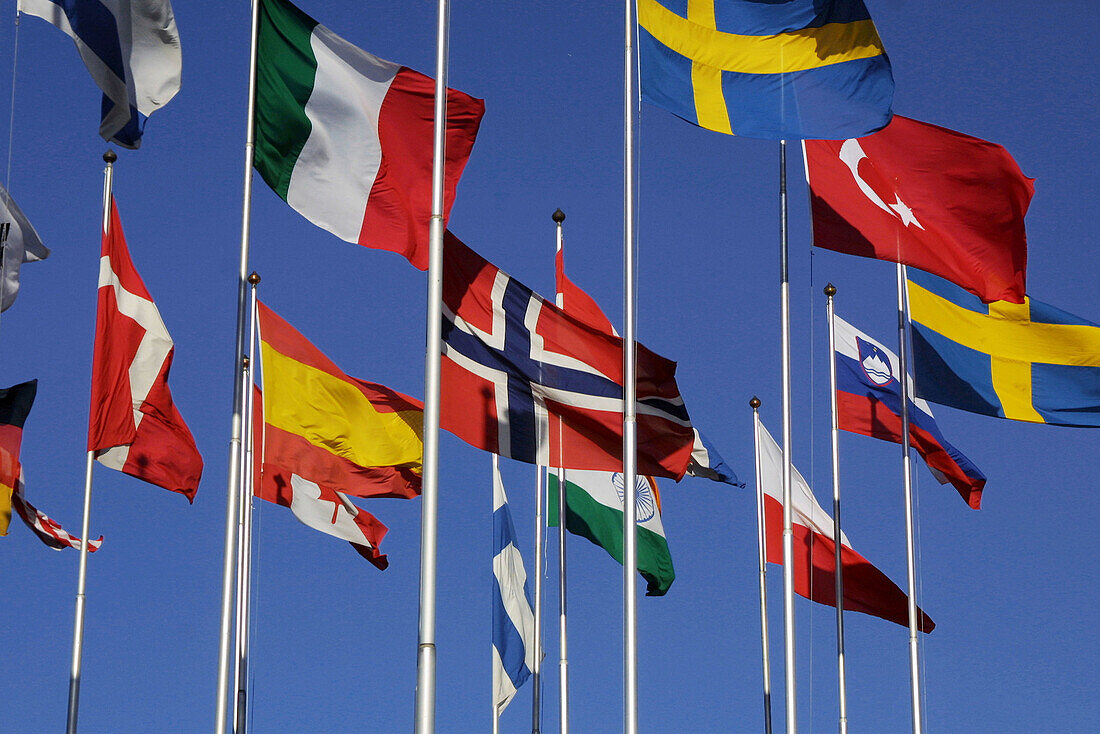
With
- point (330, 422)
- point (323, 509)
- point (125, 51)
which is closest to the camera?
point (125, 51)

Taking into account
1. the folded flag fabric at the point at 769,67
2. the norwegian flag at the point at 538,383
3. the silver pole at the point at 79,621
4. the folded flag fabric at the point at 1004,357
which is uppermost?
the folded flag fabric at the point at 769,67

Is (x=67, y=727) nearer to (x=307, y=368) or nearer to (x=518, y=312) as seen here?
(x=307, y=368)

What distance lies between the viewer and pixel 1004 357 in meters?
23.4

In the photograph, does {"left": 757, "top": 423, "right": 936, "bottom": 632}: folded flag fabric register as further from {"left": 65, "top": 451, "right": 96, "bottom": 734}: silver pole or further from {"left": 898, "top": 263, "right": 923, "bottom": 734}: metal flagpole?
{"left": 65, "top": 451, "right": 96, "bottom": 734}: silver pole

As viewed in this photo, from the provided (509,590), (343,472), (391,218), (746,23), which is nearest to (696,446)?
(509,590)

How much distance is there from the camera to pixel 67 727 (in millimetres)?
20234

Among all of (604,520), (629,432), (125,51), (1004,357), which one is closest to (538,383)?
(629,432)

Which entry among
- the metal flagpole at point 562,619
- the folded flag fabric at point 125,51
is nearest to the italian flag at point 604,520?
the metal flagpole at point 562,619

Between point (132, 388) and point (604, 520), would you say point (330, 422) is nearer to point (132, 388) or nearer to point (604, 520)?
point (132, 388)

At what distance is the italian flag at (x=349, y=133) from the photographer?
16188mm

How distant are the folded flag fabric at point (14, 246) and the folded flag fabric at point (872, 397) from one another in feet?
39.5

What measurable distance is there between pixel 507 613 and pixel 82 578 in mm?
6118

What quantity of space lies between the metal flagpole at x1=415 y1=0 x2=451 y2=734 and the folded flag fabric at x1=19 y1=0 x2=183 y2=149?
2.90 m

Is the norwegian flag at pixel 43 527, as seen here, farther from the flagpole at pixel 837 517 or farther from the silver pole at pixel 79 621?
the flagpole at pixel 837 517
